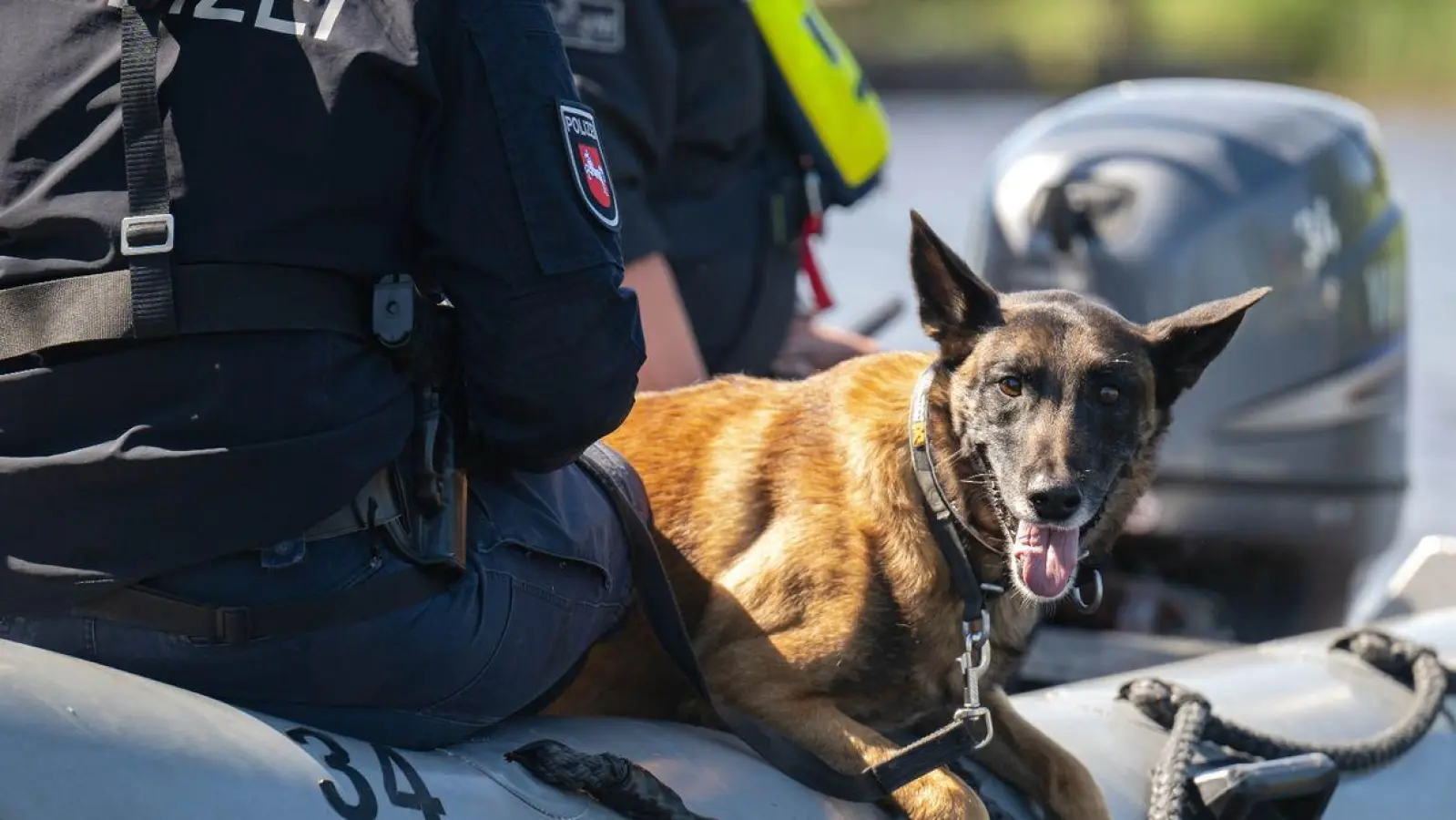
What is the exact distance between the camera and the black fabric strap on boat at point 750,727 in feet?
7.88

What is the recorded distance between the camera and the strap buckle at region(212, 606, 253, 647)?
6.45 ft

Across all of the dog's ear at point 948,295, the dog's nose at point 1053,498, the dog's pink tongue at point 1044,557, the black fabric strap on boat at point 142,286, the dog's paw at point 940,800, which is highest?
the black fabric strap on boat at point 142,286

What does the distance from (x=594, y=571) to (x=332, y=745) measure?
48 centimetres

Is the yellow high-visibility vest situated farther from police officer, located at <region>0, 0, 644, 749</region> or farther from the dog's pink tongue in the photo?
police officer, located at <region>0, 0, 644, 749</region>

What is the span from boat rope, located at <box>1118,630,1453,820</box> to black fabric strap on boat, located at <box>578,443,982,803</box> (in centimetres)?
54

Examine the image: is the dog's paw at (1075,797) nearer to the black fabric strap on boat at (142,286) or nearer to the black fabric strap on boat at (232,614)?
the black fabric strap on boat at (232,614)

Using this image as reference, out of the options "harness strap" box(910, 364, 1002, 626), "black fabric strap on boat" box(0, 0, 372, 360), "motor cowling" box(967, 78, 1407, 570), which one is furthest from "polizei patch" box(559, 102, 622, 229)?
"motor cowling" box(967, 78, 1407, 570)

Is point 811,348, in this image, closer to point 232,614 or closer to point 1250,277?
point 1250,277

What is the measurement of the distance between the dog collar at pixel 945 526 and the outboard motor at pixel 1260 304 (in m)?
1.96

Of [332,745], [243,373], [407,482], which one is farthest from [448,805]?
[243,373]

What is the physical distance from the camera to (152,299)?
6.13ft

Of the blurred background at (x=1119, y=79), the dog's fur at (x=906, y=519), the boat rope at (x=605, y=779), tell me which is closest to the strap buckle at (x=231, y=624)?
the boat rope at (x=605, y=779)

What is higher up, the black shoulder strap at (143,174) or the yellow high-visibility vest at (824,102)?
the black shoulder strap at (143,174)

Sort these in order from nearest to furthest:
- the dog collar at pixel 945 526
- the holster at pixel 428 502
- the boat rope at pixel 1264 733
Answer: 1. the holster at pixel 428 502
2. the dog collar at pixel 945 526
3. the boat rope at pixel 1264 733
